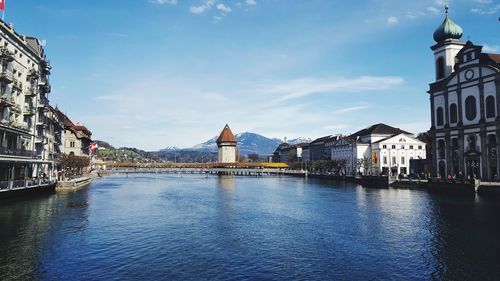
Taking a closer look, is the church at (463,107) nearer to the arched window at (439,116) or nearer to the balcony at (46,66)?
the arched window at (439,116)

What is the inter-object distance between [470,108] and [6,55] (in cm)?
7380

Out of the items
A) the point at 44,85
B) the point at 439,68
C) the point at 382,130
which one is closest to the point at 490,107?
the point at 439,68

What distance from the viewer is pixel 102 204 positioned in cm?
5034

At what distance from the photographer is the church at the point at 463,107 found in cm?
7000

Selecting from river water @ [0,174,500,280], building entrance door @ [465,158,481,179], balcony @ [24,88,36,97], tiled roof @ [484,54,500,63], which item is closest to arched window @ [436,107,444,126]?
building entrance door @ [465,158,481,179]

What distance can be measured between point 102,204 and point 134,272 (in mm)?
32477

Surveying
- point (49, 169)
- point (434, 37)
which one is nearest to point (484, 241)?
point (434, 37)

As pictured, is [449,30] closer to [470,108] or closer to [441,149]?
[470,108]

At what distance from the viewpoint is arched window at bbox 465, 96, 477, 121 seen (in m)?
74.1

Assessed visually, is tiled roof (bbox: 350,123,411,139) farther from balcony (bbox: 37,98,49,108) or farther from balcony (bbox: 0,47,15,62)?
balcony (bbox: 0,47,15,62)

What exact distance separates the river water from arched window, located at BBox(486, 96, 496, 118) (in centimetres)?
3169

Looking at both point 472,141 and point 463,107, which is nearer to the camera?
point 472,141

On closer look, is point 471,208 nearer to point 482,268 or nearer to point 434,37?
point 482,268

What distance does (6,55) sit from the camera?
161ft
